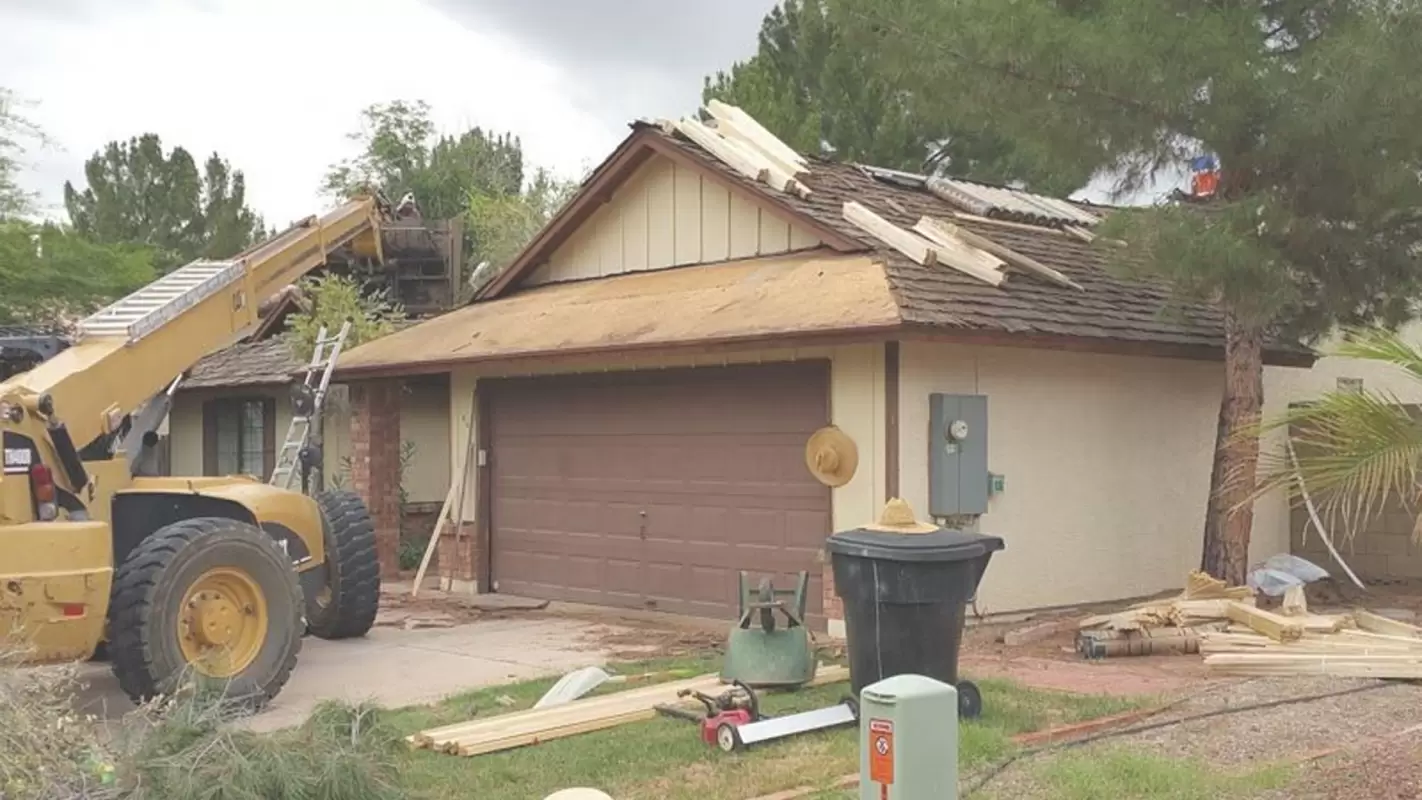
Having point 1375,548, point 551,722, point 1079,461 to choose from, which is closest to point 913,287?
point 1079,461

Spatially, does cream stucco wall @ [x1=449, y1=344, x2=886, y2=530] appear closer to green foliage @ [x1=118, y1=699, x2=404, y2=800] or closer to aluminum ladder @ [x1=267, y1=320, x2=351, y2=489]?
aluminum ladder @ [x1=267, y1=320, x2=351, y2=489]

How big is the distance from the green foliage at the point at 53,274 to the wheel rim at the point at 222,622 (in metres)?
14.4

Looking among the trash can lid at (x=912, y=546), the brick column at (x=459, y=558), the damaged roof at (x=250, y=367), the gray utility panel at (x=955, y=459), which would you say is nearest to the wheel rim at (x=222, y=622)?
the trash can lid at (x=912, y=546)

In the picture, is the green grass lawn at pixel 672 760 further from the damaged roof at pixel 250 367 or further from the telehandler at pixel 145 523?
the damaged roof at pixel 250 367

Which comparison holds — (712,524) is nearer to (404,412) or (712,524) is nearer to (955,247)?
(955,247)

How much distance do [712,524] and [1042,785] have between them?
257 inches

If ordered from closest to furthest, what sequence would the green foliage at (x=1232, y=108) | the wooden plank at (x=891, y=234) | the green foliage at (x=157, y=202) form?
the green foliage at (x=1232, y=108) < the wooden plank at (x=891, y=234) < the green foliage at (x=157, y=202)

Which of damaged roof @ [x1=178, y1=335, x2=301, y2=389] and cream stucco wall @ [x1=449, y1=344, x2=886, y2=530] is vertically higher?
damaged roof @ [x1=178, y1=335, x2=301, y2=389]

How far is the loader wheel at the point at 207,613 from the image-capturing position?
8.20 m

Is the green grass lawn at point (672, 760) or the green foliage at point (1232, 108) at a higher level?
the green foliage at point (1232, 108)

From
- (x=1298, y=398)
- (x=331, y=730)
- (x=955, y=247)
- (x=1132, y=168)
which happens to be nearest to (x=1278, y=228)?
(x=1132, y=168)

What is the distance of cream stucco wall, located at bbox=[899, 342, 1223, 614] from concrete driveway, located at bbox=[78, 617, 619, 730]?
3.07m

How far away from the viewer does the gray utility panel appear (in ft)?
Result: 37.7

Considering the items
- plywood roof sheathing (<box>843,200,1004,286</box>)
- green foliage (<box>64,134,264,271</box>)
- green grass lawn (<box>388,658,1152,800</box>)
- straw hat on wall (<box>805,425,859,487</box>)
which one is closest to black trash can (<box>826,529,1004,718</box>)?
green grass lawn (<box>388,658,1152,800</box>)
